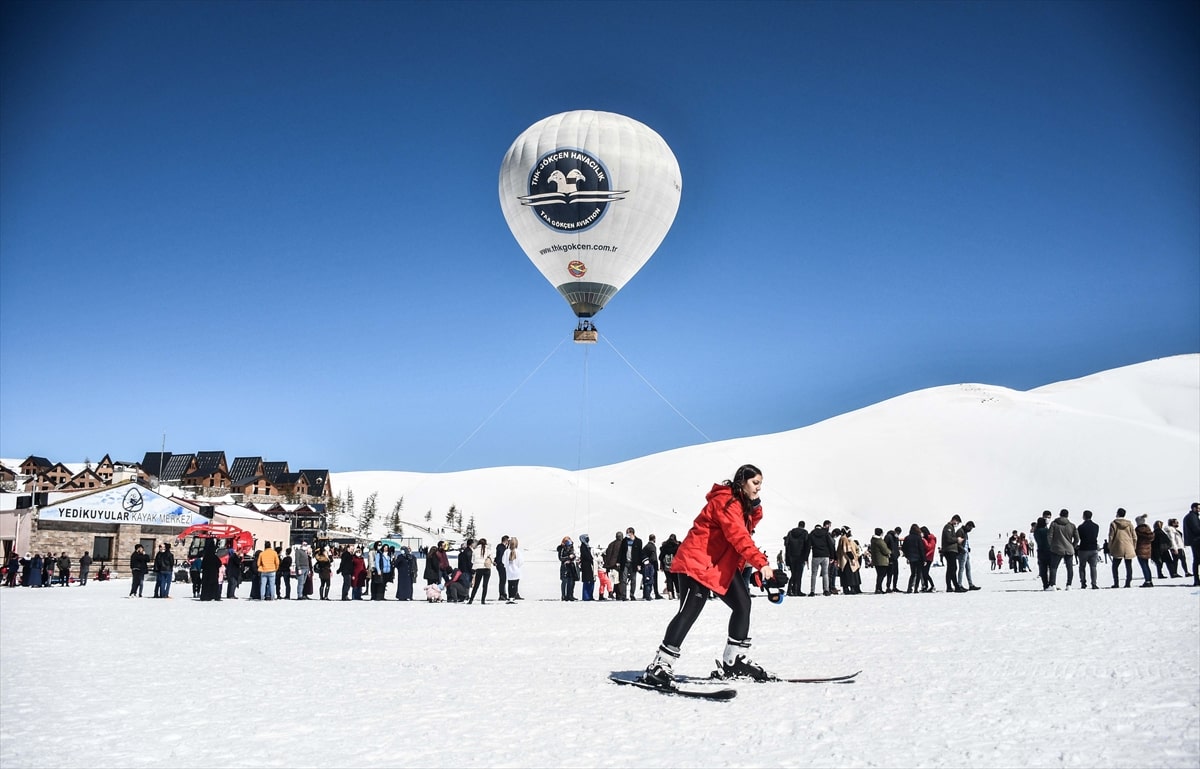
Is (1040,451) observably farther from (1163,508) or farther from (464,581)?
(464,581)

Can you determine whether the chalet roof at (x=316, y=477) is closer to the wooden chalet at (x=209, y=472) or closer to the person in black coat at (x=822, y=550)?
the wooden chalet at (x=209, y=472)

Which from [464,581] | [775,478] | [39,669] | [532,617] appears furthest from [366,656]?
[775,478]

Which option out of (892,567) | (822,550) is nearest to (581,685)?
(822,550)

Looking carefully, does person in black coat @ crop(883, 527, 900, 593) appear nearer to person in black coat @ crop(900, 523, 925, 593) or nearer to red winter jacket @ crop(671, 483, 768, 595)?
person in black coat @ crop(900, 523, 925, 593)

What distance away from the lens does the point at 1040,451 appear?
3622 inches

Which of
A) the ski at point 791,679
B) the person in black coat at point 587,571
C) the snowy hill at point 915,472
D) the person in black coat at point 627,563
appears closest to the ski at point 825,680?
the ski at point 791,679

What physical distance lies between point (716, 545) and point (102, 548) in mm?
40090

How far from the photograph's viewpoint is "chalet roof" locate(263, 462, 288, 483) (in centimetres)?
11578

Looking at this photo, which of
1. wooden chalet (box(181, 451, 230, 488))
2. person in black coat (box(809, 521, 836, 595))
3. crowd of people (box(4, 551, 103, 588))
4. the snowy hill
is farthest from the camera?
wooden chalet (box(181, 451, 230, 488))

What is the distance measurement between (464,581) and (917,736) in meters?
16.9

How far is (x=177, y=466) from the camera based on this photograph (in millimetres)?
118500

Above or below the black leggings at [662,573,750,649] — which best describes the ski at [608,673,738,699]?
below

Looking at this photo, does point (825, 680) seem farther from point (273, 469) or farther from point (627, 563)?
point (273, 469)

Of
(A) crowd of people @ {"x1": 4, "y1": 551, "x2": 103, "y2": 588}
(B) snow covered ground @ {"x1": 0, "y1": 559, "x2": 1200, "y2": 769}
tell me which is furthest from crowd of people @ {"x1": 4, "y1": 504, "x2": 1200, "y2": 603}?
(A) crowd of people @ {"x1": 4, "y1": 551, "x2": 103, "y2": 588}
